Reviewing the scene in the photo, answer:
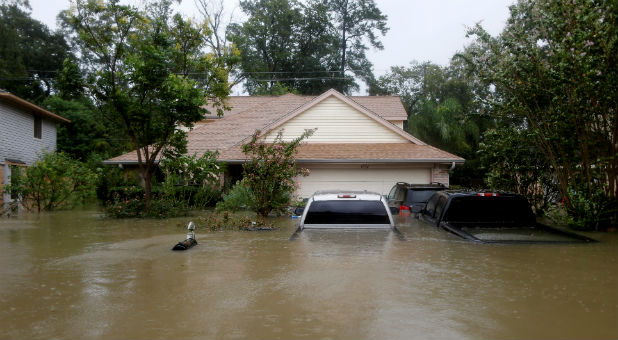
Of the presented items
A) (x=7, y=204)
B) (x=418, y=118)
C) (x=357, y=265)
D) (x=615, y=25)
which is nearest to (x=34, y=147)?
(x=7, y=204)

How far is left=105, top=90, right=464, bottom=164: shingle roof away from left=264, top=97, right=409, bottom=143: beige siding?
16.2 inches

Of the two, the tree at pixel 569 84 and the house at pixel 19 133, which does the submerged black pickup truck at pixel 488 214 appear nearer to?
the tree at pixel 569 84

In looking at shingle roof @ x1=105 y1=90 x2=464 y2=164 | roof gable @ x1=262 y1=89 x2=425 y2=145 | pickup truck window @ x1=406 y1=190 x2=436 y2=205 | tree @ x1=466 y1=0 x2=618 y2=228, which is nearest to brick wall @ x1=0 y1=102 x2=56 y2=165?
shingle roof @ x1=105 y1=90 x2=464 y2=164

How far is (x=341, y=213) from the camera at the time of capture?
951 cm

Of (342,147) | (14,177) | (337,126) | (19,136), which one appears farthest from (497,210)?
(19,136)

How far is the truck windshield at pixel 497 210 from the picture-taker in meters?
10.3

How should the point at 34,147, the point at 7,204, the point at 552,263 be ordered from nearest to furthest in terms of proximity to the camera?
the point at 552,263, the point at 7,204, the point at 34,147

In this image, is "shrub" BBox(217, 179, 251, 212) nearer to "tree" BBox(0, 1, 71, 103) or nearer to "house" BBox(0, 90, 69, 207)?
"house" BBox(0, 90, 69, 207)

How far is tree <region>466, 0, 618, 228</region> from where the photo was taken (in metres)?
11.5

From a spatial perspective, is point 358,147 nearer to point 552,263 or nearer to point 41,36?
point 552,263

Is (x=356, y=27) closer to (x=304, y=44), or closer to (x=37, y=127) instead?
(x=304, y=44)

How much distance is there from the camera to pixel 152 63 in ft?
54.4

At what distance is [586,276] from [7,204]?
21.5 metres

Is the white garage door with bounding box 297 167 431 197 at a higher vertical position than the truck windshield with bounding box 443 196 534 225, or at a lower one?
higher
